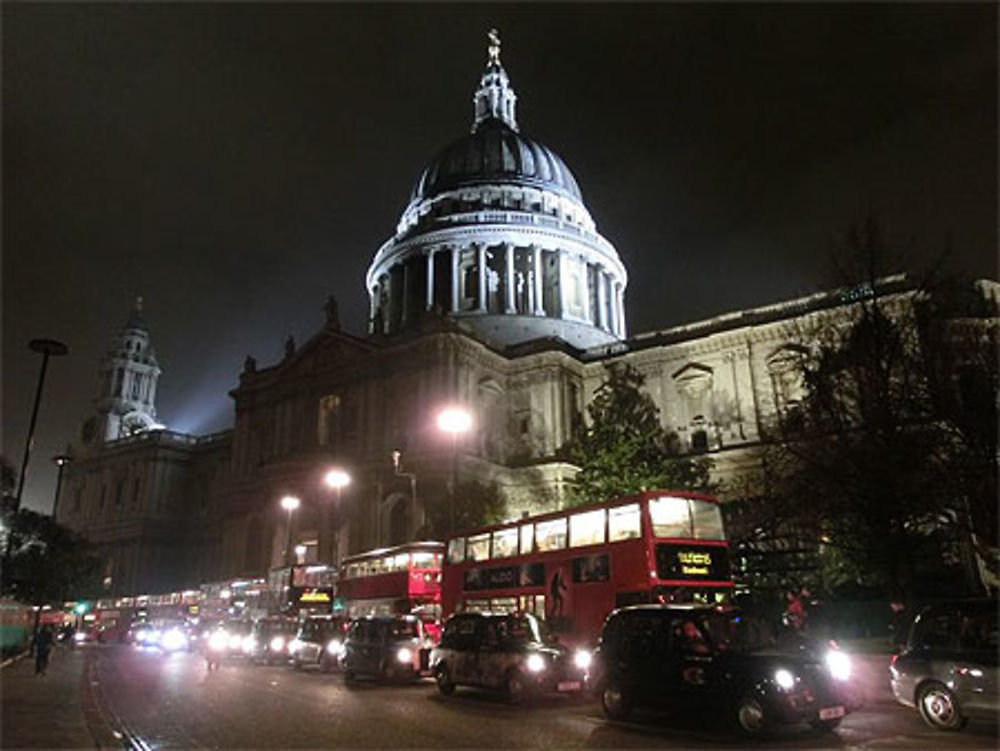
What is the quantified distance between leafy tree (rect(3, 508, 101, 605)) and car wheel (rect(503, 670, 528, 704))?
3178 cm

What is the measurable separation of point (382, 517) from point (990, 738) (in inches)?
1452

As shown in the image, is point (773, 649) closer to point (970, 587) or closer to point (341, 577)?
point (970, 587)

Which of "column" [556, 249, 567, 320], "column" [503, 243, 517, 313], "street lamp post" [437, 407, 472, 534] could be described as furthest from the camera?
"column" [556, 249, 567, 320]

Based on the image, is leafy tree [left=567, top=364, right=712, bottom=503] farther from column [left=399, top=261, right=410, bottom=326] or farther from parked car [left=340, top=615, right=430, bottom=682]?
column [left=399, top=261, right=410, bottom=326]

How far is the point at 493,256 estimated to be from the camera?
65938 mm

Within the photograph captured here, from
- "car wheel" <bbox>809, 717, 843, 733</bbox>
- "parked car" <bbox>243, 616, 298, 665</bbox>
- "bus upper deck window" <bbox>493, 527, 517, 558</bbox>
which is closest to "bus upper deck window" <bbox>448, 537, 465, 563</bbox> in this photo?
"bus upper deck window" <bbox>493, 527, 517, 558</bbox>

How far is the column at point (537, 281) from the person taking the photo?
6256 centimetres

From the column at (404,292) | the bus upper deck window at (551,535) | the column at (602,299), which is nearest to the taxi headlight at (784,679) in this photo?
the bus upper deck window at (551,535)

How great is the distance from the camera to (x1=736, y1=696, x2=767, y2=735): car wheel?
10672 millimetres

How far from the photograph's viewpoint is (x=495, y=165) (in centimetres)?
7250

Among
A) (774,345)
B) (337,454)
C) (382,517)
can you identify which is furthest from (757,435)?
(337,454)

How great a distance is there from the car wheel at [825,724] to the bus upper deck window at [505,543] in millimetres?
11811

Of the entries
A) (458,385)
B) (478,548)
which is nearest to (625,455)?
(458,385)

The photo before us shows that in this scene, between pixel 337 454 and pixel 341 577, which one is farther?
pixel 337 454
